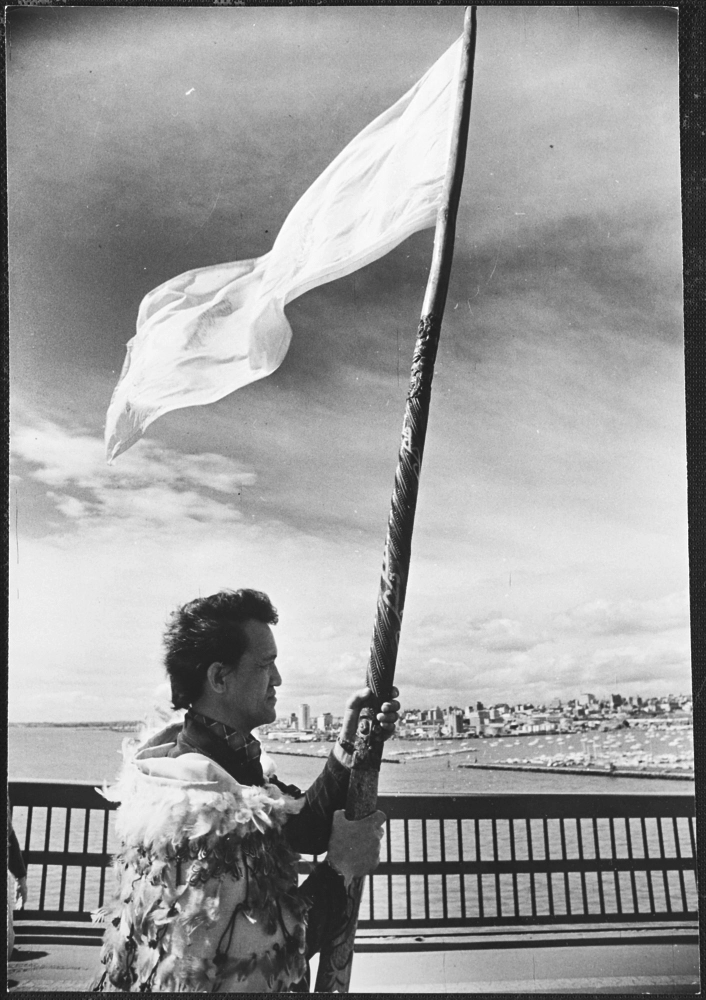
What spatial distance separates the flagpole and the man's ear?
1.21ft

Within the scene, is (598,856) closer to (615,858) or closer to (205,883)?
(615,858)

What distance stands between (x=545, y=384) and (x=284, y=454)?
0.77 metres

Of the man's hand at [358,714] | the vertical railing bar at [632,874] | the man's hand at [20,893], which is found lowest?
the man's hand at [20,893]

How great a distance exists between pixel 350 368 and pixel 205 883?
1388 mm

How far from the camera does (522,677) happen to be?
8.14ft

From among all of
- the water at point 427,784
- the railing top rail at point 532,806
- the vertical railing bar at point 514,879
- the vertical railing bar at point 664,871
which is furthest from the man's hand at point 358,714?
the vertical railing bar at point 664,871

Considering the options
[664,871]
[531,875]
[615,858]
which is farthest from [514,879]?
[664,871]

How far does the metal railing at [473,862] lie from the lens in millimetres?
2441

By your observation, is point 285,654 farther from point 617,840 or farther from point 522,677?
point 617,840

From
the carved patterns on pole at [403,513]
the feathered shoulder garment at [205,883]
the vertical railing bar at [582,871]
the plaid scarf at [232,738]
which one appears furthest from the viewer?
the vertical railing bar at [582,871]

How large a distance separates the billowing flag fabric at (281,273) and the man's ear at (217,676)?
2.21 ft

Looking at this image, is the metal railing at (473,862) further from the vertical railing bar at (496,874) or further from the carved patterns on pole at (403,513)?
the carved patterns on pole at (403,513)

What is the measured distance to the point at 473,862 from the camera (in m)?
2.46

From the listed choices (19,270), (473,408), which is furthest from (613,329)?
(19,270)
